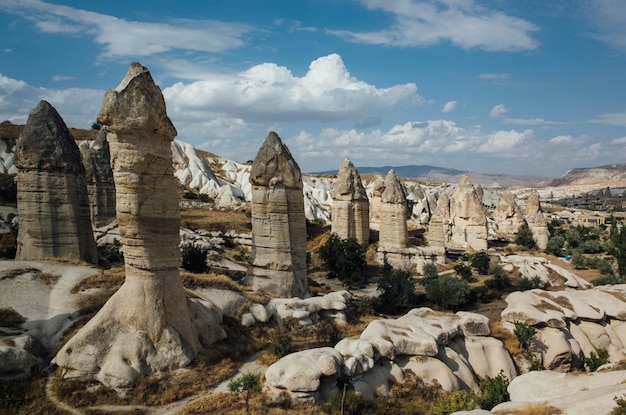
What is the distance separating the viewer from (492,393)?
386 inches

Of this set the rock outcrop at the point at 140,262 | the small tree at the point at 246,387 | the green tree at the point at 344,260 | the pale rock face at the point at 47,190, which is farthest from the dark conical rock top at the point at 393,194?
the small tree at the point at 246,387

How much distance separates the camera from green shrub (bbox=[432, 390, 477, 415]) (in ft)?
29.0

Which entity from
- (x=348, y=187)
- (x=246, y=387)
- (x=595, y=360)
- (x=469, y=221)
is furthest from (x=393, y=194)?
(x=246, y=387)

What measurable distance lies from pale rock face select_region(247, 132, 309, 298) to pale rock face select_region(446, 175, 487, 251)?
74.0 ft

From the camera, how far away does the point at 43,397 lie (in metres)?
8.18

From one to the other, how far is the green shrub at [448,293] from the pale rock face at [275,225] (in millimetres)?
6686

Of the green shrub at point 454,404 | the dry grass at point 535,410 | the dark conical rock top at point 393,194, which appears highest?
the dark conical rock top at point 393,194

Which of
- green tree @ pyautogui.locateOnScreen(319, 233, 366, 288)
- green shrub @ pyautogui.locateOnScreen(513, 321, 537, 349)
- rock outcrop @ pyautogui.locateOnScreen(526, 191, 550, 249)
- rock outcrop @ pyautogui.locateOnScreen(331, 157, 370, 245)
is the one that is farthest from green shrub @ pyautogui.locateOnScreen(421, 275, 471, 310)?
rock outcrop @ pyautogui.locateOnScreen(526, 191, 550, 249)

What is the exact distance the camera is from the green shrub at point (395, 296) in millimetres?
18234

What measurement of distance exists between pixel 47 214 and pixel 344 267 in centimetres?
1409

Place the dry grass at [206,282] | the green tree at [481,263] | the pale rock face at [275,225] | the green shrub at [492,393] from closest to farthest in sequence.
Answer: the green shrub at [492,393]
the dry grass at [206,282]
the pale rock face at [275,225]
the green tree at [481,263]

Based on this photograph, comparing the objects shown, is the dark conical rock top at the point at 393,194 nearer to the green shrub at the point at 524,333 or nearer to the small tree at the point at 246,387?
the green shrub at the point at 524,333

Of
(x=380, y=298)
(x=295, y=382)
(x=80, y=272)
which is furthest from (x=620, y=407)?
(x=80, y=272)

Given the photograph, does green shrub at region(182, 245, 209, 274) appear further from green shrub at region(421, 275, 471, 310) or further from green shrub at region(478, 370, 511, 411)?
green shrub at region(478, 370, 511, 411)
